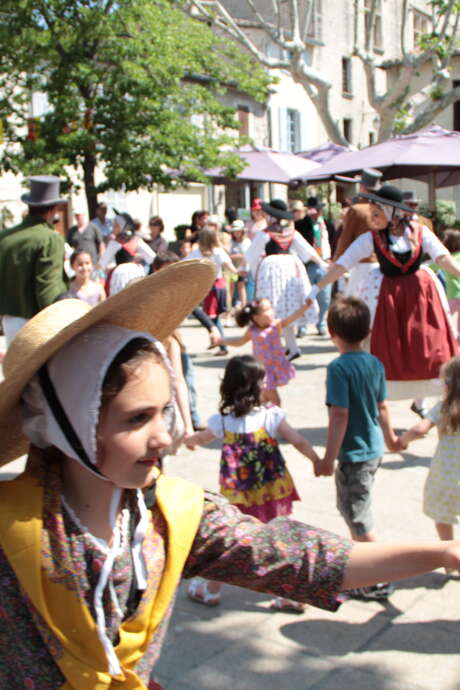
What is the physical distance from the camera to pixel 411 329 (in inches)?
239

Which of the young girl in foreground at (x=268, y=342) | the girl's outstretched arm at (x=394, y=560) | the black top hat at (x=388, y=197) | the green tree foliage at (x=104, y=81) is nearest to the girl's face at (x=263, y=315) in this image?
the young girl in foreground at (x=268, y=342)

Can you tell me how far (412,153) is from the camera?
43.5ft

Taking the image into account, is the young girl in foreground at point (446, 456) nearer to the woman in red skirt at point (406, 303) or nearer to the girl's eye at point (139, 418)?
the woman in red skirt at point (406, 303)

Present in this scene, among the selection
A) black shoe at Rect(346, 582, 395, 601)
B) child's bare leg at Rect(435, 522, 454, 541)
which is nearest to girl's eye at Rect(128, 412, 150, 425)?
black shoe at Rect(346, 582, 395, 601)

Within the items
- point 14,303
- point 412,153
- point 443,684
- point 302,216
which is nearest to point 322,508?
point 443,684

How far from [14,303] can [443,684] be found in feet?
14.8

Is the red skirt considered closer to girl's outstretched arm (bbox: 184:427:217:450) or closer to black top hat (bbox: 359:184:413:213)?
black top hat (bbox: 359:184:413:213)

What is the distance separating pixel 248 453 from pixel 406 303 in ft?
8.60

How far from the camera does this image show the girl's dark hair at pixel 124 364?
5.15 feet

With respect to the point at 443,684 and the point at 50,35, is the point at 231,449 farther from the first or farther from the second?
the point at 50,35

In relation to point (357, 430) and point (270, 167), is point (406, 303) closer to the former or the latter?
point (357, 430)

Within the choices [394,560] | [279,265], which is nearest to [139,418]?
[394,560]

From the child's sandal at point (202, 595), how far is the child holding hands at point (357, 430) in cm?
68

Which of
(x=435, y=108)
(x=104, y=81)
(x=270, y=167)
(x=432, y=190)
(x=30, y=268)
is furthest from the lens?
(x=435, y=108)
